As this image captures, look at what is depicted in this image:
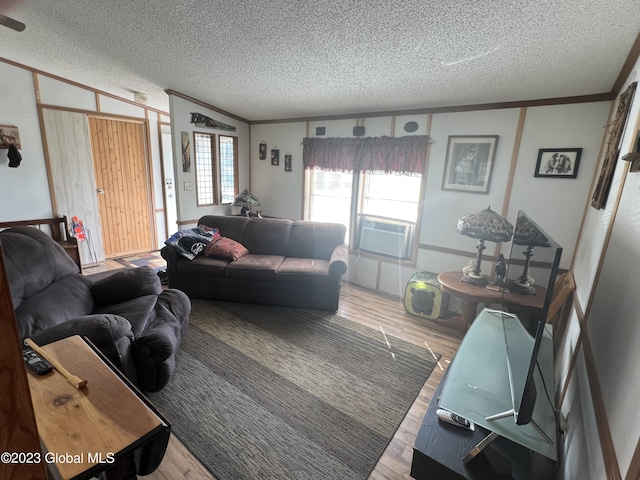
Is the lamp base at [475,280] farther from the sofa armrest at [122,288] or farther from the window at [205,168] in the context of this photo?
the window at [205,168]

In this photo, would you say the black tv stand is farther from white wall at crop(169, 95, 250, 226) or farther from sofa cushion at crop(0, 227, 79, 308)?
white wall at crop(169, 95, 250, 226)

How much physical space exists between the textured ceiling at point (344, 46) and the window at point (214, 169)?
0.91m

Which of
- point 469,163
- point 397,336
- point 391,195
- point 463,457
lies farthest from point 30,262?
point 469,163

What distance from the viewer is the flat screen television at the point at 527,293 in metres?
1.05

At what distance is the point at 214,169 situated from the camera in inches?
178

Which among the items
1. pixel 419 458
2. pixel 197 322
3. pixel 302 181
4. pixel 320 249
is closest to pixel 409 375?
pixel 419 458

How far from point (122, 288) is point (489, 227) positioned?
9.95 feet

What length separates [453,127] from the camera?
3137mm

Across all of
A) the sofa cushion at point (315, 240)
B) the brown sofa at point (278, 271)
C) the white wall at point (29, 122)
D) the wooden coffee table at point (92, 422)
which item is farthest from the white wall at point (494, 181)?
the wooden coffee table at point (92, 422)

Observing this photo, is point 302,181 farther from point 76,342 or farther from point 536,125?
point 76,342

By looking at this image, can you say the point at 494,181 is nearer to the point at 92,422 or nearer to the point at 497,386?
the point at 497,386

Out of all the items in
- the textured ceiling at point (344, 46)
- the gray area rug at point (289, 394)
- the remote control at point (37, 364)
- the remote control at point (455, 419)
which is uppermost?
the textured ceiling at point (344, 46)

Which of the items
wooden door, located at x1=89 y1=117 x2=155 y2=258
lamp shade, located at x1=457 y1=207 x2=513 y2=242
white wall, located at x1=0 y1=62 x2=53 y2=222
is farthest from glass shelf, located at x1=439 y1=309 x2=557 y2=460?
wooden door, located at x1=89 y1=117 x2=155 y2=258

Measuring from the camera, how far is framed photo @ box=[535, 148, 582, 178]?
101 inches
